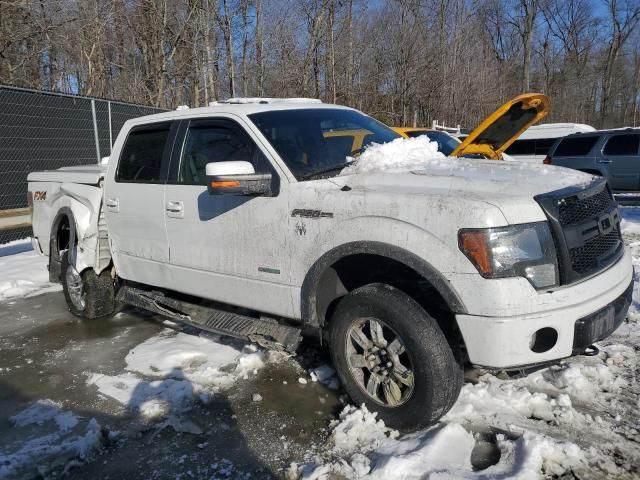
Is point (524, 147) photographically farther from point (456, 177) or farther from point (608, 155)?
point (456, 177)

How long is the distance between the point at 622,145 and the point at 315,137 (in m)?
12.0

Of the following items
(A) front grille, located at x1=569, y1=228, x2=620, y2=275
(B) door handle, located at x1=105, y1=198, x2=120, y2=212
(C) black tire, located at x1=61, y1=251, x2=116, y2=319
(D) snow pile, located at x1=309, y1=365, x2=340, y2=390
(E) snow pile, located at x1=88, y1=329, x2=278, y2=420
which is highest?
(B) door handle, located at x1=105, y1=198, x2=120, y2=212

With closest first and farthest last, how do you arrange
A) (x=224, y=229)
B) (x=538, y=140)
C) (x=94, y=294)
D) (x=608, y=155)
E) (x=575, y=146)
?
(x=224, y=229), (x=94, y=294), (x=608, y=155), (x=575, y=146), (x=538, y=140)

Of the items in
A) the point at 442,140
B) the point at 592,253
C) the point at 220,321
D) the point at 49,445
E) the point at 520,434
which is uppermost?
the point at 442,140

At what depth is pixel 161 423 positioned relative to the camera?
335 centimetres

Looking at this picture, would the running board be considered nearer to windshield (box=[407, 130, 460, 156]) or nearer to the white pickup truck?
the white pickup truck

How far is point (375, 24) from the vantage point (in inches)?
921

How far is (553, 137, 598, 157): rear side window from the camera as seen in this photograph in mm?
13547

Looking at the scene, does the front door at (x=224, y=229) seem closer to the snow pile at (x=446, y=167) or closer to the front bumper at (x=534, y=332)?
the snow pile at (x=446, y=167)

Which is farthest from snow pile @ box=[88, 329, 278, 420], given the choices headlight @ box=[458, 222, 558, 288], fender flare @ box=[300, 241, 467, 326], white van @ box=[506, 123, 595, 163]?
white van @ box=[506, 123, 595, 163]

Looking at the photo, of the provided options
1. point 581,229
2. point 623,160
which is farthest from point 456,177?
point 623,160

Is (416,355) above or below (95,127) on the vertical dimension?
below

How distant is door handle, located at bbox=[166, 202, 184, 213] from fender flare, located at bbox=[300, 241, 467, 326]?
1.36 meters

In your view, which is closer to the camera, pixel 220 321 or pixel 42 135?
pixel 220 321
